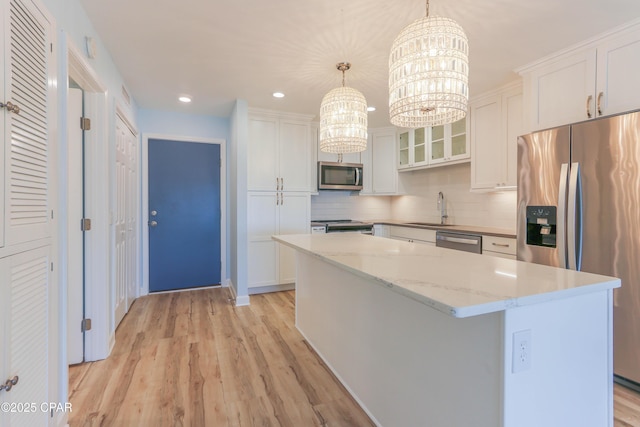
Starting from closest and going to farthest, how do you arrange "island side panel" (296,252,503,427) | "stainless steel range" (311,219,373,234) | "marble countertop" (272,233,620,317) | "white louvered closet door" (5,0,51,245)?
1. "marble countertop" (272,233,620,317)
2. "island side panel" (296,252,503,427)
3. "white louvered closet door" (5,0,51,245)
4. "stainless steel range" (311,219,373,234)

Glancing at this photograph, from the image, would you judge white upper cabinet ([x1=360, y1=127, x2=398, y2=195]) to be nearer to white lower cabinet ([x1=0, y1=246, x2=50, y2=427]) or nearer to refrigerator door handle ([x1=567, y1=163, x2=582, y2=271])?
refrigerator door handle ([x1=567, y1=163, x2=582, y2=271])

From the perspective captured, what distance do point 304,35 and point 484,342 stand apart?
7.10ft

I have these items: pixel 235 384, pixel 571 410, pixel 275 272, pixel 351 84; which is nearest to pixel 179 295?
pixel 275 272

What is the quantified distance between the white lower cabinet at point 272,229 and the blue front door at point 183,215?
0.79 metres

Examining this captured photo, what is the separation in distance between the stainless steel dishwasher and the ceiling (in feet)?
5.03

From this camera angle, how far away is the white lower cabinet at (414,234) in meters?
3.62

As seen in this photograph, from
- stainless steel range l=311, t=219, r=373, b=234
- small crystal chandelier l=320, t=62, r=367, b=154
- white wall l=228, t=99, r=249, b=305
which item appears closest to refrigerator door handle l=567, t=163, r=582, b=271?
small crystal chandelier l=320, t=62, r=367, b=154

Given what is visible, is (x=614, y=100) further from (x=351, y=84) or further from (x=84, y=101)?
(x=84, y=101)

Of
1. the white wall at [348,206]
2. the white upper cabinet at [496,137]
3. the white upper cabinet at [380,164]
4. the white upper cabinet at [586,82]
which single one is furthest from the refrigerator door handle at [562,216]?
the white wall at [348,206]

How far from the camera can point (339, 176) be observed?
4469 mm

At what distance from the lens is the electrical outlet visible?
0.90 metres

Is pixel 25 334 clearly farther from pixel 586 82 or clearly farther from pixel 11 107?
pixel 586 82

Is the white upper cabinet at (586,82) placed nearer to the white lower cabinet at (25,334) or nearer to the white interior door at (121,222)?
the white lower cabinet at (25,334)

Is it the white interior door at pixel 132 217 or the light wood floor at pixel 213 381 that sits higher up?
the white interior door at pixel 132 217
